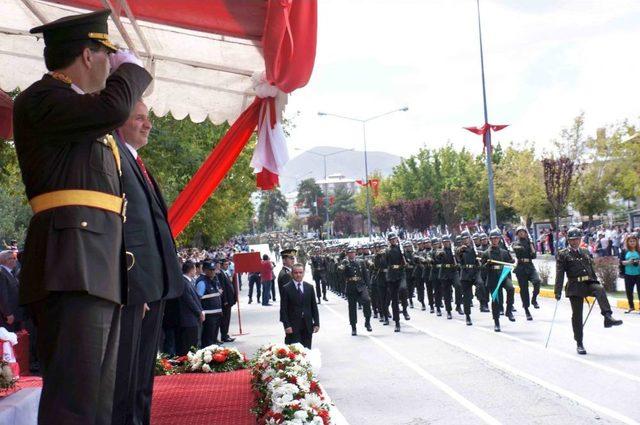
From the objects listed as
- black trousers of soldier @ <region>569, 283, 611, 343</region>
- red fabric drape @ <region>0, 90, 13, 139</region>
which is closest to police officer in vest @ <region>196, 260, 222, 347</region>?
black trousers of soldier @ <region>569, 283, 611, 343</region>

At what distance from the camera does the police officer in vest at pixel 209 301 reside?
1545 centimetres

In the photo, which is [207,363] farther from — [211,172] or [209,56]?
[209,56]

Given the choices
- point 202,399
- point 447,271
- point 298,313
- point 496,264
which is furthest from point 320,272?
point 202,399

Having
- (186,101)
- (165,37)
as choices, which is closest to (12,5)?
(165,37)

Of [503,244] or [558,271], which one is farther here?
[503,244]

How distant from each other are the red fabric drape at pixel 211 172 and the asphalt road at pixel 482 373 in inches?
118

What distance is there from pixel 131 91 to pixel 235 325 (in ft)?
67.7

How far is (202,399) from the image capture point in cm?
688

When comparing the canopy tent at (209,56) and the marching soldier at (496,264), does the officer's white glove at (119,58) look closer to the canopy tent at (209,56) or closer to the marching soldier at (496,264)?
the canopy tent at (209,56)

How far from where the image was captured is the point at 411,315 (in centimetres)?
2262

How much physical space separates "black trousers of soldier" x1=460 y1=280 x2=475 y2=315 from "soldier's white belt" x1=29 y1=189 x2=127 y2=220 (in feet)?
54.1

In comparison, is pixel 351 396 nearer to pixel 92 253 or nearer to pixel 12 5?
pixel 12 5

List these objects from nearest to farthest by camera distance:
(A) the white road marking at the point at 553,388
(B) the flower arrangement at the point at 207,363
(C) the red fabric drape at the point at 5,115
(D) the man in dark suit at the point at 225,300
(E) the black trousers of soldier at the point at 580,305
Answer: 1. (C) the red fabric drape at the point at 5,115
2. (A) the white road marking at the point at 553,388
3. (B) the flower arrangement at the point at 207,363
4. (E) the black trousers of soldier at the point at 580,305
5. (D) the man in dark suit at the point at 225,300

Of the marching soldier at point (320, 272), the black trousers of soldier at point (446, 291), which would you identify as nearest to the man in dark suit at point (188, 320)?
the black trousers of soldier at point (446, 291)
